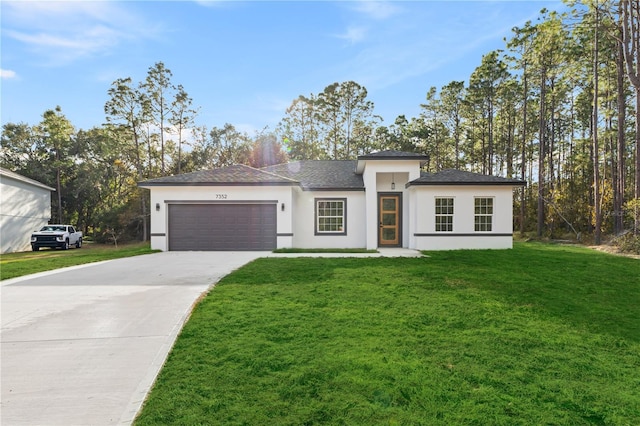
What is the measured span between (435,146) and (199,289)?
31.2m

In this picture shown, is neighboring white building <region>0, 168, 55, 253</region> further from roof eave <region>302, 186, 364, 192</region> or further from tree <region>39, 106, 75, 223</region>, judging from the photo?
roof eave <region>302, 186, 364, 192</region>

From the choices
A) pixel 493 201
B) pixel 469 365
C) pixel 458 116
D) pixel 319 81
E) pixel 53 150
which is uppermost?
pixel 319 81

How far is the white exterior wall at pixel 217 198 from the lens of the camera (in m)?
14.0

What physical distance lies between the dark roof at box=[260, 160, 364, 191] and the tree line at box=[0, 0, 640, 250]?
43.2 feet

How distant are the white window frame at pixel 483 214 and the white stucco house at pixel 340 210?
0.04 m

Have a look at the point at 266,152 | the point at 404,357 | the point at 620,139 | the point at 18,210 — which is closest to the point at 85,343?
the point at 404,357

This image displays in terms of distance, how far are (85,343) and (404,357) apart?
12.4ft

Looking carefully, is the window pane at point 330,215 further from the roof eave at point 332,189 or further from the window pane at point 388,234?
the window pane at point 388,234

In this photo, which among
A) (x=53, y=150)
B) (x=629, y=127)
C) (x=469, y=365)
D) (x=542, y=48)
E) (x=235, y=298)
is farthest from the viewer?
(x=53, y=150)

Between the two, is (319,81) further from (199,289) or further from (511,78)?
(199,289)

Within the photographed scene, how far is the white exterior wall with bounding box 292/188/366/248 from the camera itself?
49.1 feet

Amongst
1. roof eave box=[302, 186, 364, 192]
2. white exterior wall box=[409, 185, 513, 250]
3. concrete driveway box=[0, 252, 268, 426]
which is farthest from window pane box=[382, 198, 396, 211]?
concrete driveway box=[0, 252, 268, 426]

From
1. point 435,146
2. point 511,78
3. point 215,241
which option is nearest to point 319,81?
point 435,146

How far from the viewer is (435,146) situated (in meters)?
33.0
